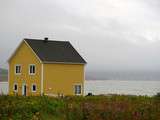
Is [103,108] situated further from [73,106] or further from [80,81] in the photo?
[80,81]

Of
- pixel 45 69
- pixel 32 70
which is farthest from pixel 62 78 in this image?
pixel 32 70

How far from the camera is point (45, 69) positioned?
2219 inches

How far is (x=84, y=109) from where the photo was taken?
14.2 meters

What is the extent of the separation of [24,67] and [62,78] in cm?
546

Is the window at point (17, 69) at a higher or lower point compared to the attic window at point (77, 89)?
higher

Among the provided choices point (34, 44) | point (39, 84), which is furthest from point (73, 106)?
point (34, 44)

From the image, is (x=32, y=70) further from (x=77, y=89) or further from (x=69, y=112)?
(x=69, y=112)

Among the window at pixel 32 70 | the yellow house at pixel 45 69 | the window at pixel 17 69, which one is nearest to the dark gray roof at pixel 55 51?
the yellow house at pixel 45 69

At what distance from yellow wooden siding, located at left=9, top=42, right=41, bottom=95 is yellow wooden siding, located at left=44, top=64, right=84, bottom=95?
1.08 meters

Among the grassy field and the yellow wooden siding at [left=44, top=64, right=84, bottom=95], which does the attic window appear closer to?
the yellow wooden siding at [left=44, top=64, right=84, bottom=95]

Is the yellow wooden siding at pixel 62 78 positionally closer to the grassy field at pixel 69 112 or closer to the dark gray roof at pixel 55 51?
the dark gray roof at pixel 55 51

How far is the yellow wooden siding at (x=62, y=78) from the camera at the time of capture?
56562 mm

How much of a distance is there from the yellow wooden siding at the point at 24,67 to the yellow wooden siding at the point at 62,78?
42.4 inches

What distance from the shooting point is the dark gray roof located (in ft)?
192
